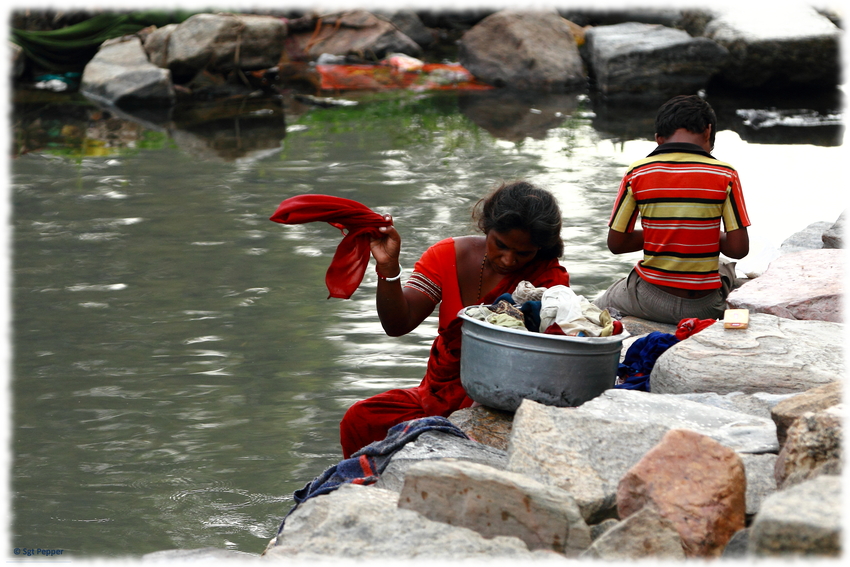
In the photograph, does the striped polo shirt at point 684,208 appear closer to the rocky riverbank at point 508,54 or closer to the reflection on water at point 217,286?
the reflection on water at point 217,286

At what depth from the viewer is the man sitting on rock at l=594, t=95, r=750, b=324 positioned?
4.00 metres

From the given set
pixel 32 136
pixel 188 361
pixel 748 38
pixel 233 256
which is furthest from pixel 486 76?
pixel 188 361

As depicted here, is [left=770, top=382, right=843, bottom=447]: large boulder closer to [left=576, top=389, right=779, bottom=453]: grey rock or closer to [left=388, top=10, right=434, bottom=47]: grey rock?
[left=576, top=389, right=779, bottom=453]: grey rock

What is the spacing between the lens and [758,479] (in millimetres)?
2559

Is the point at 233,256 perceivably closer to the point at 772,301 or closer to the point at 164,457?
the point at 164,457

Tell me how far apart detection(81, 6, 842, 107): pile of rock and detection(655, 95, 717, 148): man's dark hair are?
8.51m

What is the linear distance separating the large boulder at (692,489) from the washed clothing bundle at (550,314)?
57cm

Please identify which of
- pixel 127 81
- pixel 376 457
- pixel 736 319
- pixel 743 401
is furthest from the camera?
pixel 127 81

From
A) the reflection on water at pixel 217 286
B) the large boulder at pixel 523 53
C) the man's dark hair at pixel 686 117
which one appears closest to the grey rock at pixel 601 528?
the reflection on water at pixel 217 286

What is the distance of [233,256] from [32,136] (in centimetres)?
511

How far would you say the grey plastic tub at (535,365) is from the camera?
2.84 m

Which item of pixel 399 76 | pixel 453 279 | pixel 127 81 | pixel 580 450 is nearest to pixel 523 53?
pixel 399 76

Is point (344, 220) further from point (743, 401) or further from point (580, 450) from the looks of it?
point (743, 401)

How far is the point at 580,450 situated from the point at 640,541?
55cm
